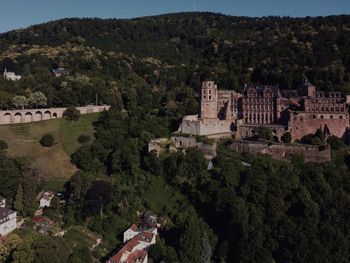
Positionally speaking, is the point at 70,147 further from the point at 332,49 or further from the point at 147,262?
the point at 332,49

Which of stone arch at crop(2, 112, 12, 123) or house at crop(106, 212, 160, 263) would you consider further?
stone arch at crop(2, 112, 12, 123)

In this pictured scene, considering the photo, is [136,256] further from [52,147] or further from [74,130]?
[74,130]

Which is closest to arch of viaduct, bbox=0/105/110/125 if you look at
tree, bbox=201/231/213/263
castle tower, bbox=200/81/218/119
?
castle tower, bbox=200/81/218/119

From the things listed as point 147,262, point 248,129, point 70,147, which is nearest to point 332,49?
point 248,129

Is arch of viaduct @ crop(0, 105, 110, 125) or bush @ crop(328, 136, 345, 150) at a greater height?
arch of viaduct @ crop(0, 105, 110, 125)

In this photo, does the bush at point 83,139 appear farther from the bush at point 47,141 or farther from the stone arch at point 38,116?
the stone arch at point 38,116

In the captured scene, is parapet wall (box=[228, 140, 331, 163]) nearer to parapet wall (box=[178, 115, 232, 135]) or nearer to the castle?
the castle

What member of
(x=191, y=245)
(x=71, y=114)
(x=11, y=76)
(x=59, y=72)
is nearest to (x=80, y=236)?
(x=191, y=245)

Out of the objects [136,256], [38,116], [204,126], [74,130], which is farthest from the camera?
[38,116]
